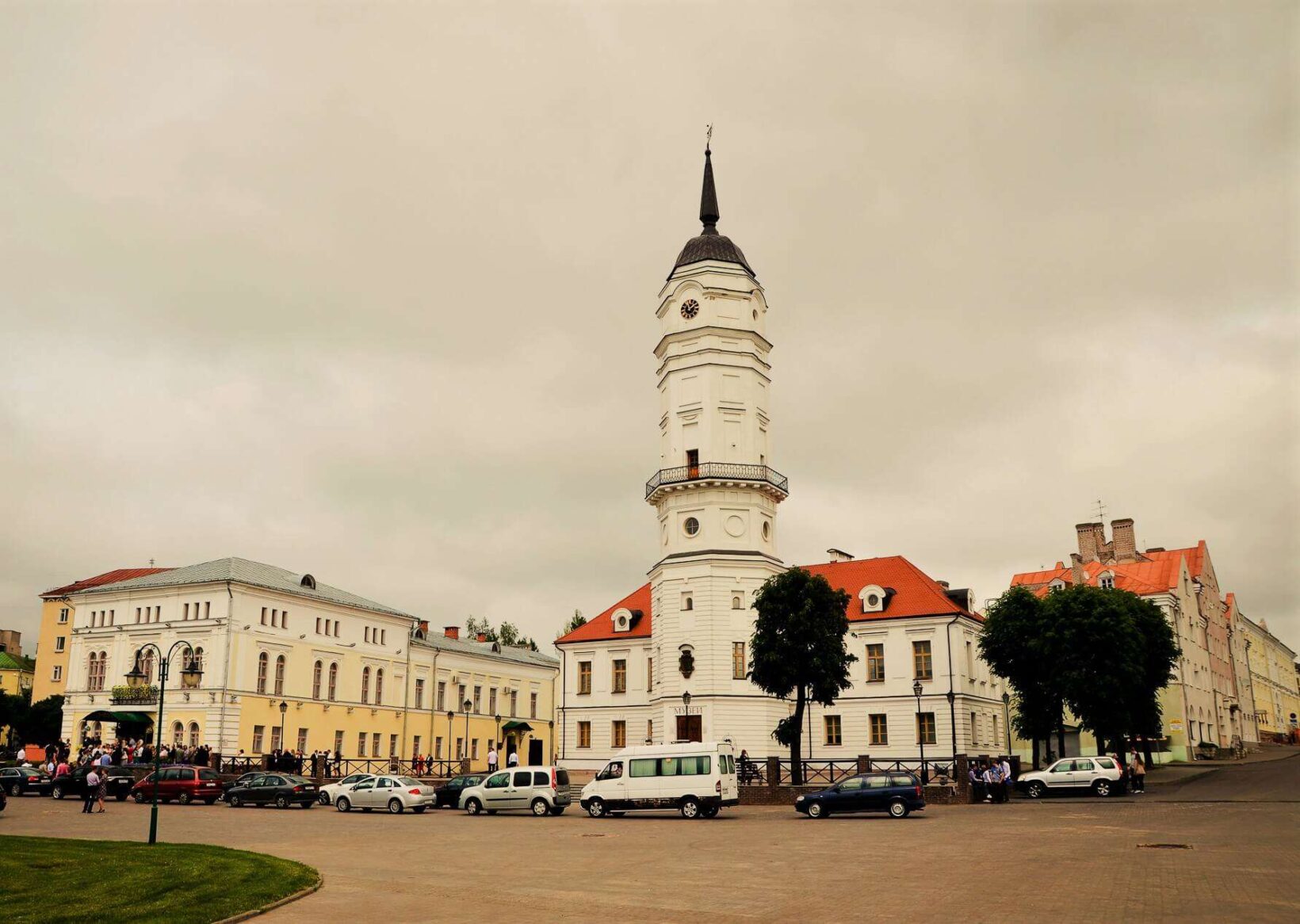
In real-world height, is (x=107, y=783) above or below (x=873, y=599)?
below

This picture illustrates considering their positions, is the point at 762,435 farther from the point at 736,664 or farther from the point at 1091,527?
the point at 1091,527

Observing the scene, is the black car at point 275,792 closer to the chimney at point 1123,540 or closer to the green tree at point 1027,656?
the green tree at point 1027,656

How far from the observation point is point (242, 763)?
56375 mm

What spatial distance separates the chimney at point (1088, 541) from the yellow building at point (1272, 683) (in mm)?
31376

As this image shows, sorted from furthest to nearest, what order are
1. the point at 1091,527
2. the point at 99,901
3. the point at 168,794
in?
the point at 1091,527, the point at 168,794, the point at 99,901

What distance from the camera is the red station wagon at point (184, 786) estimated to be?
41.3 m

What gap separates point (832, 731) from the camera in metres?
60.3

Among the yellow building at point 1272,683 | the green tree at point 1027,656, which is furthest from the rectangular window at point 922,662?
the yellow building at point 1272,683

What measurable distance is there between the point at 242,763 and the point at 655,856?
4079cm

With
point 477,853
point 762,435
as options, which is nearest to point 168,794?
point 477,853

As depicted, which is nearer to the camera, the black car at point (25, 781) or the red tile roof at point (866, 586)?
the black car at point (25, 781)

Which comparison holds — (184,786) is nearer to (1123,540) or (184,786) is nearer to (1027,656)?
(1027,656)

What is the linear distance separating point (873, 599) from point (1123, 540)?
3764 centimetres

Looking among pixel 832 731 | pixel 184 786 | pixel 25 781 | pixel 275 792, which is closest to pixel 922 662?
pixel 832 731
